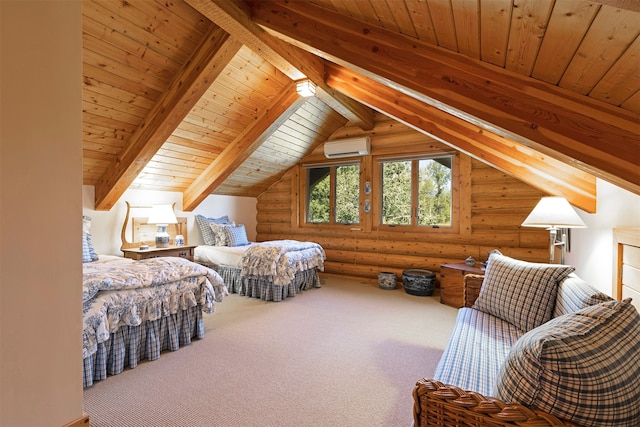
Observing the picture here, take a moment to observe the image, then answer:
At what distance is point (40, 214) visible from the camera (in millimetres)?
1316

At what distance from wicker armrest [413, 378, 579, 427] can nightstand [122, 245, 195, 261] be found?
12.9 feet

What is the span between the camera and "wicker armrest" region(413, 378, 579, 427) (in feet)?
2.98

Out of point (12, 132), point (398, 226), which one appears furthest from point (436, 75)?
point (398, 226)

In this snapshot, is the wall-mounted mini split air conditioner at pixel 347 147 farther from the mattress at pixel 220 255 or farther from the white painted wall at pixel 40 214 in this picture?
the white painted wall at pixel 40 214

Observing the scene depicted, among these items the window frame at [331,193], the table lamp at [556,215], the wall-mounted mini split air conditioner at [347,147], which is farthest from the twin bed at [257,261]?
the table lamp at [556,215]

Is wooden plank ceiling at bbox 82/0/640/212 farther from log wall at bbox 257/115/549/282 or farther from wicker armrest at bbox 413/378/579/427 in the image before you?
wicker armrest at bbox 413/378/579/427

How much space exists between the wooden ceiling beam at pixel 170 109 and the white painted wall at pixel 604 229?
126 inches

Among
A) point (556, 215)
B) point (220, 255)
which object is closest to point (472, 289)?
point (556, 215)

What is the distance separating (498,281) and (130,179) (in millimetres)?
4168

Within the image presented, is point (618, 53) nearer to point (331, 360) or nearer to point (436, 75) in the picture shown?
point (436, 75)

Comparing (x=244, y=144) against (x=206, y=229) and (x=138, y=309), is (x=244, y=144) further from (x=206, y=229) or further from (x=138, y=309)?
(x=138, y=309)

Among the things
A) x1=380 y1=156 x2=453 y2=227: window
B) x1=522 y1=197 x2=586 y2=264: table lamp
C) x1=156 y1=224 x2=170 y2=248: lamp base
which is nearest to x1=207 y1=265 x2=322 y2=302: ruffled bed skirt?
x1=156 y1=224 x2=170 y2=248: lamp base

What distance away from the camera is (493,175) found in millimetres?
4312

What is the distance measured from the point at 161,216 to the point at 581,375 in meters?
4.49
